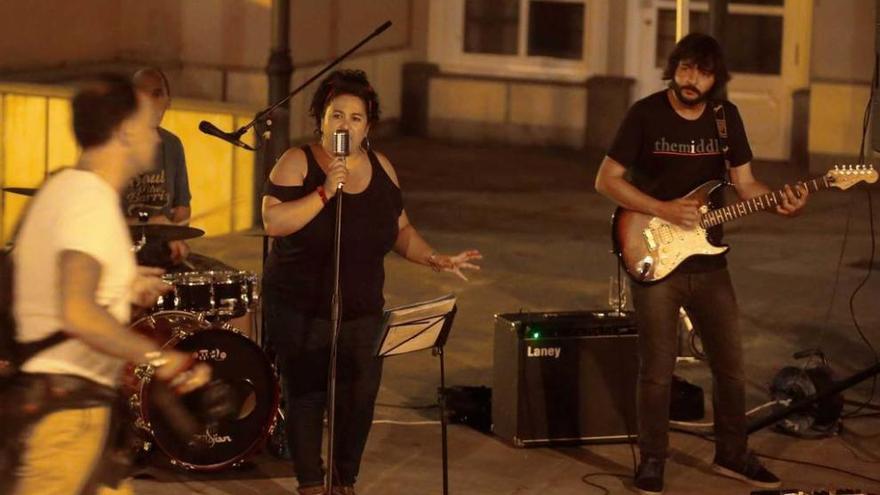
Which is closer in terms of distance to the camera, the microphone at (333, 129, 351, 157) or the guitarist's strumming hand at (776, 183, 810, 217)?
the microphone at (333, 129, 351, 157)

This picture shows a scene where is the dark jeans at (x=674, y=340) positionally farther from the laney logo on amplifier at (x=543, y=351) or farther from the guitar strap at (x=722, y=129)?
the laney logo on amplifier at (x=543, y=351)

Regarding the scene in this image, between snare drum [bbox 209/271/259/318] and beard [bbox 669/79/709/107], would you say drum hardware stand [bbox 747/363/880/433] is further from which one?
snare drum [bbox 209/271/259/318]

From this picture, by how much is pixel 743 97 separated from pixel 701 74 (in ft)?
34.1

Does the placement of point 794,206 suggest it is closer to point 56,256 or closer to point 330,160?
point 330,160

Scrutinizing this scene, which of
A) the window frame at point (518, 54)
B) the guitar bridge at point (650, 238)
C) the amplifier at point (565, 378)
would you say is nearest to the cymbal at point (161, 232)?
the amplifier at point (565, 378)

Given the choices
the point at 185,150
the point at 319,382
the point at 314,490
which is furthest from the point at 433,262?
the point at 185,150

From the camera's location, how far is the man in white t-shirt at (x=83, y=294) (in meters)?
4.86

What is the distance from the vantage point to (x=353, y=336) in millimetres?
6875

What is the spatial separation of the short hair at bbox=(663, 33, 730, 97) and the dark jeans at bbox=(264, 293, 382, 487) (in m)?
1.67

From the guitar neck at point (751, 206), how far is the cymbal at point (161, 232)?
7.01ft

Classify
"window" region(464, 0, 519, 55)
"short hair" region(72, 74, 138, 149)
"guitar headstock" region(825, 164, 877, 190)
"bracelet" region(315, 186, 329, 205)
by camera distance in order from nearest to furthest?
1. "short hair" region(72, 74, 138, 149)
2. "bracelet" region(315, 186, 329, 205)
3. "guitar headstock" region(825, 164, 877, 190)
4. "window" region(464, 0, 519, 55)

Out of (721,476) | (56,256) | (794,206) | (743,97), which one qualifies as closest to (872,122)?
(794,206)

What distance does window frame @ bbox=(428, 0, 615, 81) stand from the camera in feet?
60.0

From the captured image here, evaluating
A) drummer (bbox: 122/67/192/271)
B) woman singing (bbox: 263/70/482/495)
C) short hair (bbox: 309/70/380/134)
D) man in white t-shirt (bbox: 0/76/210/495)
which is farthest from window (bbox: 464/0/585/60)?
man in white t-shirt (bbox: 0/76/210/495)
